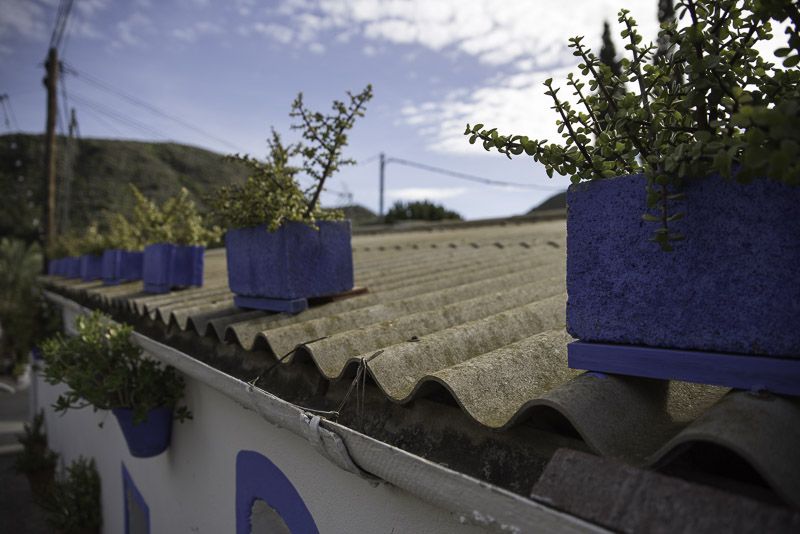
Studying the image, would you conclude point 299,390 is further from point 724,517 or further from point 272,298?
point 724,517

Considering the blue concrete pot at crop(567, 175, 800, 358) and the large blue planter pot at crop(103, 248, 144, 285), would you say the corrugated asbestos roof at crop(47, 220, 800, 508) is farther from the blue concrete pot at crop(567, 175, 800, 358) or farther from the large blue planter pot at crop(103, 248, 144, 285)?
the large blue planter pot at crop(103, 248, 144, 285)

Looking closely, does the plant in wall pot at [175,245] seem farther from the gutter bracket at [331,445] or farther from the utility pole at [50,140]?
the utility pole at [50,140]

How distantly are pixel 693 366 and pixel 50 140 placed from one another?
17.3 meters

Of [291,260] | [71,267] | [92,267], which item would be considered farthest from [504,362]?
[71,267]

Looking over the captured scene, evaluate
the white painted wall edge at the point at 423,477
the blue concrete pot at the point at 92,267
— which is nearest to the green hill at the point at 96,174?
the blue concrete pot at the point at 92,267

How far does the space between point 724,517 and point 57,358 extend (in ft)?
12.5

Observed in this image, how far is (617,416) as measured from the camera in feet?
4.03

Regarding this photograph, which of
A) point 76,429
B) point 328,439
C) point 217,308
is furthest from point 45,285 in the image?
point 328,439

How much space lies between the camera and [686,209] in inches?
48.0

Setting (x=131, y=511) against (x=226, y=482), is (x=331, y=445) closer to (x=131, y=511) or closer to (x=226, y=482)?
(x=226, y=482)

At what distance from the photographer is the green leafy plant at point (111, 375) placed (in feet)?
10.7

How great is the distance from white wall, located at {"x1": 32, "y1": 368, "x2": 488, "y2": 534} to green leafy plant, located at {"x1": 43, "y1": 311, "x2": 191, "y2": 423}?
0.18 m

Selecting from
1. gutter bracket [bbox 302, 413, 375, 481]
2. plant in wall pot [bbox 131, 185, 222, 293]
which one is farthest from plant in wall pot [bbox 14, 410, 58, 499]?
gutter bracket [bbox 302, 413, 375, 481]

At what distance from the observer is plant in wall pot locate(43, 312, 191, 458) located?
10.8 ft
